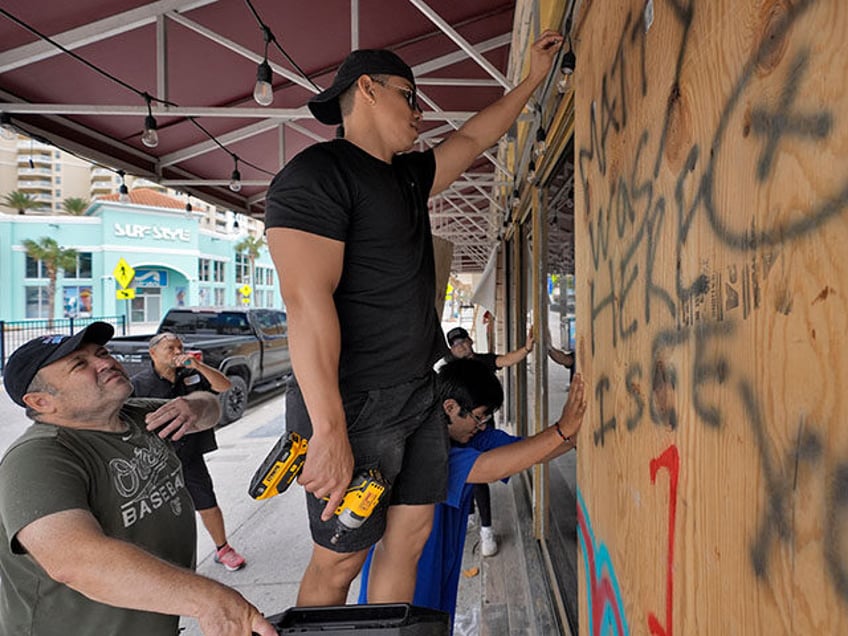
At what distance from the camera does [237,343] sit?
8.99 metres

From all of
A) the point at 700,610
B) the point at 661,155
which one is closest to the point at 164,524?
the point at 700,610

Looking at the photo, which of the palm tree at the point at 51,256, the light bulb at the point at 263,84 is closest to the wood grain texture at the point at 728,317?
the light bulb at the point at 263,84

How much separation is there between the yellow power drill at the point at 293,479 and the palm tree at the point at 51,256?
36.8m

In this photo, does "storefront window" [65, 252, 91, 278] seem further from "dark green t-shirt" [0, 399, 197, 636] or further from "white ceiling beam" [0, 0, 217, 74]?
"dark green t-shirt" [0, 399, 197, 636]

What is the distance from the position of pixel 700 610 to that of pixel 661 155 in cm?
76

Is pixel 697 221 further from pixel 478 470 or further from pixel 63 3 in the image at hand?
pixel 63 3

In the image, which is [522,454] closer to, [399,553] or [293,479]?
[399,553]

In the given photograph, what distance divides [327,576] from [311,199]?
1.09 metres

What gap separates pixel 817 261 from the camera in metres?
0.56

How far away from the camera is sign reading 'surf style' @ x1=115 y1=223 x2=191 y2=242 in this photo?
32625 millimetres

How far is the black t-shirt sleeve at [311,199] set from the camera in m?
1.39

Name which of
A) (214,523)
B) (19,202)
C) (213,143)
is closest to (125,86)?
(213,143)

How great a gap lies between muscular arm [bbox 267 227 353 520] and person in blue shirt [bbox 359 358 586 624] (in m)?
0.52

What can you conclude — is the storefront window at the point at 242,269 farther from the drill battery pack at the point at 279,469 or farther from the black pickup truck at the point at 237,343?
the drill battery pack at the point at 279,469
